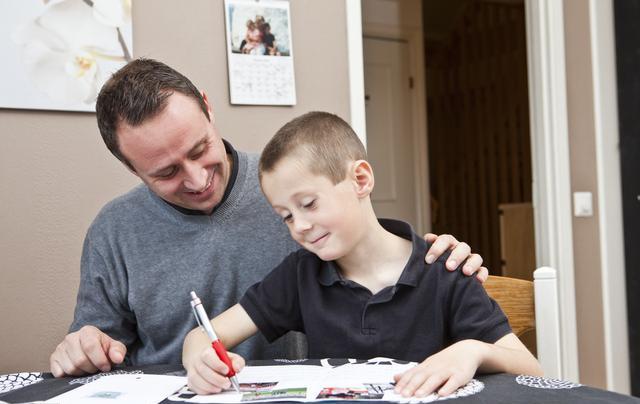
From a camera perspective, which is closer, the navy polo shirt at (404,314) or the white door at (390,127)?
the navy polo shirt at (404,314)

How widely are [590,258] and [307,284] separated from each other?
2.16 metres

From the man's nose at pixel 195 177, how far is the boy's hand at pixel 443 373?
0.61m

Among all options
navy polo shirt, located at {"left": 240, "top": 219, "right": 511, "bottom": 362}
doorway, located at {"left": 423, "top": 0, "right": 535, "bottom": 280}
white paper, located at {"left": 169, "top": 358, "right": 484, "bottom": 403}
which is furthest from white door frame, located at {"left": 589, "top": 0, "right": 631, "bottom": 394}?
doorway, located at {"left": 423, "top": 0, "right": 535, "bottom": 280}

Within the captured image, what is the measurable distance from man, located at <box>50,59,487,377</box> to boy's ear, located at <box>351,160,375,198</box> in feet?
1.03

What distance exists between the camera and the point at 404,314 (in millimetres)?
1080

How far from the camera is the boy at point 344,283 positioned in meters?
1.07

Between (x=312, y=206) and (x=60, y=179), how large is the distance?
1165 mm

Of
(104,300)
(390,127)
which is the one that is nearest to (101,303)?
(104,300)

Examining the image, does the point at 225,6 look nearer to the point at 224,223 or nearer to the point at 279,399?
the point at 224,223

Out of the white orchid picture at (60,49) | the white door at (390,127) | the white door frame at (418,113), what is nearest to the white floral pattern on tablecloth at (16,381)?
the white orchid picture at (60,49)

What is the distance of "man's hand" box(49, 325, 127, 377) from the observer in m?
1.08

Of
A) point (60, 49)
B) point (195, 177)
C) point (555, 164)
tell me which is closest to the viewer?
point (195, 177)

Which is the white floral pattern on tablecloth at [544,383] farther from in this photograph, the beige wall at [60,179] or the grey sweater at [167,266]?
the beige wall at [60,179]

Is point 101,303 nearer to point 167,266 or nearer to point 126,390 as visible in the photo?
point 167,266
